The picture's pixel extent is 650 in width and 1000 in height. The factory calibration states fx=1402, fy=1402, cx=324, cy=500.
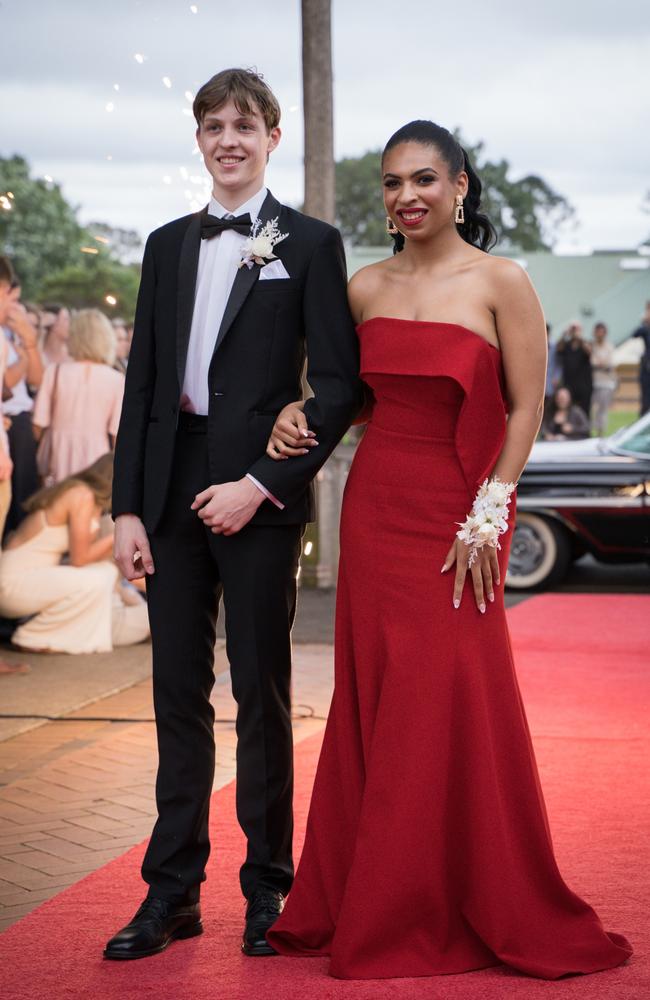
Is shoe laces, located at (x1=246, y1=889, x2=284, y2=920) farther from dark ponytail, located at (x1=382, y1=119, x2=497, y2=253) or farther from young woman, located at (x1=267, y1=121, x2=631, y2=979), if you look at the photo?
dark ponytail, located at (x1=382, y1=119, x2=497, y2=253)

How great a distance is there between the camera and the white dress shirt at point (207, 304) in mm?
3639

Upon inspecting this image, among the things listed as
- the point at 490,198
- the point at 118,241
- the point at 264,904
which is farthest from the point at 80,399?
the point at 490,198

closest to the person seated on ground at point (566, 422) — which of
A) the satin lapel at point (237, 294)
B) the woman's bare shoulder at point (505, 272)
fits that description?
the woman's bare shoulder at point (505, 272)

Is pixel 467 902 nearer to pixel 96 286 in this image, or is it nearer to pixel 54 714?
pixel 54 714

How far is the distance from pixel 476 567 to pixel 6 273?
4.84 meters

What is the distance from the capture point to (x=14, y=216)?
8.77 meters

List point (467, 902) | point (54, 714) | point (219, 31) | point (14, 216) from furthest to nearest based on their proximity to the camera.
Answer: point (14, 216), point (219, 31), point (54, 714), point (467, 902)

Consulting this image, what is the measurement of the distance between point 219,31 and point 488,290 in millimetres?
4011

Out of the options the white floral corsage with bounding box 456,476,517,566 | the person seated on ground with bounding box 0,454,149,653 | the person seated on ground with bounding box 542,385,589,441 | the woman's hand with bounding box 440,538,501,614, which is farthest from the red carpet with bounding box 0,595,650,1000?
the person seated on ground with bounding box 542,385,589,441

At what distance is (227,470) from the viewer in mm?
3592

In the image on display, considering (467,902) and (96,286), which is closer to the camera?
(467,902)

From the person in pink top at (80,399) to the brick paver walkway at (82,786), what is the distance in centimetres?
161

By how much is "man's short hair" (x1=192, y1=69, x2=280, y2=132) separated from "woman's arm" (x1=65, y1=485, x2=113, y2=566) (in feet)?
15.4

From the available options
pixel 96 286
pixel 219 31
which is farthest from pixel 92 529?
pixel 219 31
